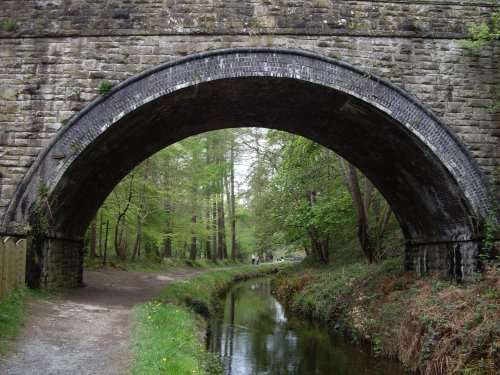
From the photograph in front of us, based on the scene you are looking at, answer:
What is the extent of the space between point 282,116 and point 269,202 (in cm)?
1055

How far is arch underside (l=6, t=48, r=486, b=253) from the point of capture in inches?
353

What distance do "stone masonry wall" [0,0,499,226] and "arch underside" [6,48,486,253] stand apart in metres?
0.39

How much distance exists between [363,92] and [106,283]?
388 inches

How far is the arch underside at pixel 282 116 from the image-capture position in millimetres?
8961

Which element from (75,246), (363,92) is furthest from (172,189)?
(363,92)

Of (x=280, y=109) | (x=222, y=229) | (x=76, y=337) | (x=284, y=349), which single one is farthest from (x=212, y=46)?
(x=222, y=229)

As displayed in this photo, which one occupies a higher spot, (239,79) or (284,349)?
(239,79)

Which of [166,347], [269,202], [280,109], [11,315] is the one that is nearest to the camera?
[166,347]

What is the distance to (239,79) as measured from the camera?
29.8 feet

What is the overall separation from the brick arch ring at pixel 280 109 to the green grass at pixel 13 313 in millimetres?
1308

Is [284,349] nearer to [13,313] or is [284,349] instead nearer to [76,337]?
[76,337]

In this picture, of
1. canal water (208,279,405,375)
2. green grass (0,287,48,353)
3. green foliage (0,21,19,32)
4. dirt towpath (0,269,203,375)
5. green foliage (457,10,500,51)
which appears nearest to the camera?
dirt towpath (0,269,203,375)

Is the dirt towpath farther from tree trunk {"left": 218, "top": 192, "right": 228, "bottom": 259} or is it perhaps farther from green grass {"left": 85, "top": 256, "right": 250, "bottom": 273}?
tree trunk {"left": 218, "top": 192, "right": 228, "bottom": 259}

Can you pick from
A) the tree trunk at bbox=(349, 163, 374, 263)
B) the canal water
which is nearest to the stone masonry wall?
the canal water
